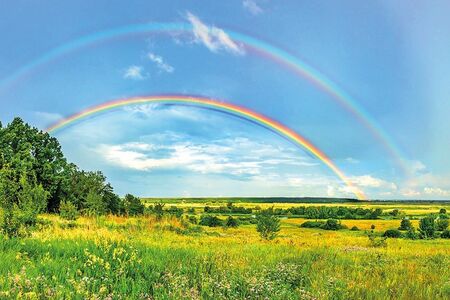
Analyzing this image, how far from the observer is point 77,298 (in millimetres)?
6188

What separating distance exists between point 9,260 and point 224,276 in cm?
455

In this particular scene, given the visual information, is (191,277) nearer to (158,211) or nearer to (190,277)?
(190,277)

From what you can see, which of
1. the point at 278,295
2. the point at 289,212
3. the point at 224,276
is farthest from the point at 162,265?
the point at 289,212

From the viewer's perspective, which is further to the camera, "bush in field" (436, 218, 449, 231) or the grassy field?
"bush in field" (436, 218, 449, 231)

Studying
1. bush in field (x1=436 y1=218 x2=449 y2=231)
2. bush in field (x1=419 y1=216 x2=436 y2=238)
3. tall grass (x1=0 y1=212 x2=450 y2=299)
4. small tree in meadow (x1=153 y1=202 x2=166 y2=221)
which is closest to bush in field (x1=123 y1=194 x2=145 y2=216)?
small tree in meadow (x1=153 y1=202 x2=166 y2=221)

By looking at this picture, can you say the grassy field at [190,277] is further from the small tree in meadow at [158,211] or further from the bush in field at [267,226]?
the bush in field at [267,226]

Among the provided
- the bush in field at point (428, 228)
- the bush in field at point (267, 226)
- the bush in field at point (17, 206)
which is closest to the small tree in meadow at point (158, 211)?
the bush in field at point (267, 226)

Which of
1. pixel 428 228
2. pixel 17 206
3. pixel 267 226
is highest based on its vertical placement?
pixel 17 206

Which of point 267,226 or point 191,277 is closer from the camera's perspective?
point 191,277

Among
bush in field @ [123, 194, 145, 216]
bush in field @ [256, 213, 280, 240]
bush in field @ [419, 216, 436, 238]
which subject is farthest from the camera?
bush in field @ [419, 216, 436, 238]

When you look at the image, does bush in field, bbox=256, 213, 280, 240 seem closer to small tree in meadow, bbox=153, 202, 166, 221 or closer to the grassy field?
small tree in meadow, bbox=153, 202, 166, 221

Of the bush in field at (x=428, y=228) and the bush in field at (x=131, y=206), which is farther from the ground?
the bush in field at (x=131, y=206)

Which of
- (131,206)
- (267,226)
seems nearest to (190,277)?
(267,226)

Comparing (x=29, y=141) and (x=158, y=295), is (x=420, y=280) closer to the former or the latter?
(x=158, y=295)
